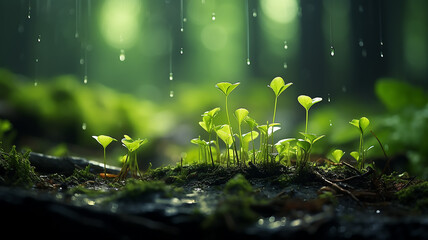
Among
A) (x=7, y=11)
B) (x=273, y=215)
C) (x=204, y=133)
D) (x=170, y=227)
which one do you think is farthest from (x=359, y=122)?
(x=7, y=11)

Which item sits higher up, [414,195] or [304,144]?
[304,144]

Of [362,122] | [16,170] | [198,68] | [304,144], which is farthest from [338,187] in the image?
[198,68]

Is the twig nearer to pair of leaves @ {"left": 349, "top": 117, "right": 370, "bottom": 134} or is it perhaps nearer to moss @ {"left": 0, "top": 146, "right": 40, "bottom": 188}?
pair of leaves @ {"left": 349, "top": 117, "right": 370, "bottom": 134}

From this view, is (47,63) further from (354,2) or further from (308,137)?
(308,137)

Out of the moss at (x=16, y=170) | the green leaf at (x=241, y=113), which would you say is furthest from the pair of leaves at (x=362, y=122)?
the moss at (x=16, y=170)

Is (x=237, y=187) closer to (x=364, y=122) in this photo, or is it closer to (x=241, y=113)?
(x=241, y=113)

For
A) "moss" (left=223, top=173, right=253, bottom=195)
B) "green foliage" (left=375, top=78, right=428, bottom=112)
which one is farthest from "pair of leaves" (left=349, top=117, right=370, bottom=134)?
"green foliage" (left=375, top=78, right=428, bottom=112)
